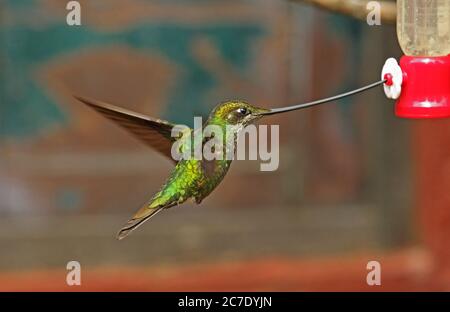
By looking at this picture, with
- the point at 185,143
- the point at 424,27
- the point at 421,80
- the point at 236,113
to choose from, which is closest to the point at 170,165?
the point at 424,27

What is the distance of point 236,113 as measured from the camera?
2.42 meters

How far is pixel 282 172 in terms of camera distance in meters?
6.03

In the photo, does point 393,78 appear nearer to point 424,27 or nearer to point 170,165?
point 424,27

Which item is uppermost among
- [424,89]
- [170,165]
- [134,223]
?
[170,165]

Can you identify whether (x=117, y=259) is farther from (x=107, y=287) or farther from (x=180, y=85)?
(x=180, y=85)

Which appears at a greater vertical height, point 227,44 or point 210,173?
point 227,44

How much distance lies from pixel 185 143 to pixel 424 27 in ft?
2.77

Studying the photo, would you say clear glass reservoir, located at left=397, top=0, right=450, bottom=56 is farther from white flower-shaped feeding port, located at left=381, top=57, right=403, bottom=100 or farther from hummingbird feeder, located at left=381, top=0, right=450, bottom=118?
white flower-shaped feeding port, located at left=381, top=57, right=403, bottom=100

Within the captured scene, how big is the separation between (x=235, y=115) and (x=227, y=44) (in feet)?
11.3

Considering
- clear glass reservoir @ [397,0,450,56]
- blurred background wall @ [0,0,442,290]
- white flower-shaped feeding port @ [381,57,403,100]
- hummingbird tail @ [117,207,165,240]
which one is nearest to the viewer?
hummingbird tail @ [117,207,165,240]

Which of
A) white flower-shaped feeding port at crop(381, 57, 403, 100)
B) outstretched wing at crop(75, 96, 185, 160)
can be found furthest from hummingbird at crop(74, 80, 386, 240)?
white flower-shaped feeding port at crop(381, 57, 403, 100)

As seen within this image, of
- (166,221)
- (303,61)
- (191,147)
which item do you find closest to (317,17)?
(303,61)

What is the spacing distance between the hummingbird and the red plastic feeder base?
12.1 inches

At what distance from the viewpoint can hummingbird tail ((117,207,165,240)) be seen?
7.49ft
